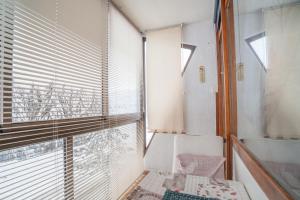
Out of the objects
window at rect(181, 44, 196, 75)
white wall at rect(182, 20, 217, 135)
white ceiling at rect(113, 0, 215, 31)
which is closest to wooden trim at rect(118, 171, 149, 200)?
white wall at rect(182, 20, 217, 135)

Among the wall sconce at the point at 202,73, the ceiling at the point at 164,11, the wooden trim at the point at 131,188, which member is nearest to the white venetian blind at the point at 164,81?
the ceiling at the point at 164,11

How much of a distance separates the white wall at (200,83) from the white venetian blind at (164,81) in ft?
0.47

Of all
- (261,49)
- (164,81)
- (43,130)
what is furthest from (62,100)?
(164,81)

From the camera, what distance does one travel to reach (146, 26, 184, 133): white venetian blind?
8.92 ft

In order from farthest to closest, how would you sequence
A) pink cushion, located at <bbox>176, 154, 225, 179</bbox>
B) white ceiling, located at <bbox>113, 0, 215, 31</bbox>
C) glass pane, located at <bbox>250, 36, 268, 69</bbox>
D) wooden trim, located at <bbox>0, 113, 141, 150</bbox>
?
white ceiling, located at <bbox>113, 0, 215, 31</bbox> < pink cushion, located at <bbox>176, 154, 225, 179</bbox> < wooden trim, located at <bbox>0, 113, 141, 150</bbox> < glass pane, located at <bbox>250, 36, 268, 69</bbox>

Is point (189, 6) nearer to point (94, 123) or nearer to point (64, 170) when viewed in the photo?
point (94, 123)

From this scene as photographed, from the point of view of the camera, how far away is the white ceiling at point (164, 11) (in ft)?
7.07

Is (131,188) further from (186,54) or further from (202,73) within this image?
(186,54)

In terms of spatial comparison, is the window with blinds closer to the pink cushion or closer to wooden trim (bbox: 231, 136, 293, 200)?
the pink cushion

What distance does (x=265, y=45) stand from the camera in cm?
66

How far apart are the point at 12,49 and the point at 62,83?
1.27 ft

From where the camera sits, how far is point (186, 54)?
2.79 m

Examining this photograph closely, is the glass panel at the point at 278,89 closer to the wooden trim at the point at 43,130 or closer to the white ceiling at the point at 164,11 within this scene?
the wooden trim at the point at 43,130

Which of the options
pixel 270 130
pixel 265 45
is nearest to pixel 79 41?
pixel 265 45
